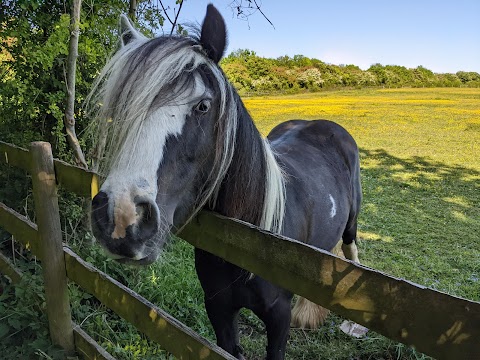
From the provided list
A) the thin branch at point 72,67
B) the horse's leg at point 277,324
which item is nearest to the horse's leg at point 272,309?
the horse's leg at point 277,324

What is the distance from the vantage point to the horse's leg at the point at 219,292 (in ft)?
6.66

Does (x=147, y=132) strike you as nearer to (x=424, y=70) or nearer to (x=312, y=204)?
(x=312, y=204)

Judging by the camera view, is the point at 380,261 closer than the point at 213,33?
No

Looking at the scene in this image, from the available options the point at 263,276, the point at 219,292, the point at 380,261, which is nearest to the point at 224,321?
the point at 219,292

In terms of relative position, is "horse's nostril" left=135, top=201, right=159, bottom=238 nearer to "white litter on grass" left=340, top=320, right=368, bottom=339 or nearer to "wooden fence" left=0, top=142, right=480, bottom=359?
"wooden fence" left=0, top=142, right=480, bottom=359

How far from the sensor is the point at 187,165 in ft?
4.97

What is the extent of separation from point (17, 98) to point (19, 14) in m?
0.82

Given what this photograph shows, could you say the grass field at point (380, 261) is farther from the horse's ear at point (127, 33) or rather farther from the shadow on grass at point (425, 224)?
the horse's ear at point (127, 33)

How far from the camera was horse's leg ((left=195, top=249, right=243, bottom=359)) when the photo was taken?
203 centimetres

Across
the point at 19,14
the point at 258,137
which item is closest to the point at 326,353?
the point at 258,137

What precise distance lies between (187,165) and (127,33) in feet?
2.88

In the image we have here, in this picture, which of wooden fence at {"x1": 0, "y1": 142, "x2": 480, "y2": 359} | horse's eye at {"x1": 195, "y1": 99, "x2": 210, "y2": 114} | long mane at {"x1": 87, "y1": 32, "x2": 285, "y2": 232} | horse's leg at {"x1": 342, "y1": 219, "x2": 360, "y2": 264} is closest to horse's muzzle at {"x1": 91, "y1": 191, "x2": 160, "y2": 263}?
long mane at {"x1": 87, "y1": 32, "x2": 285, "y2": 232}

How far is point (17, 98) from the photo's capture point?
3.90m

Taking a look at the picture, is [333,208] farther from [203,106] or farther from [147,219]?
[147,219]
